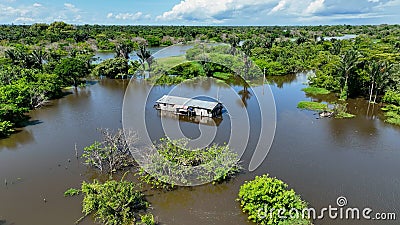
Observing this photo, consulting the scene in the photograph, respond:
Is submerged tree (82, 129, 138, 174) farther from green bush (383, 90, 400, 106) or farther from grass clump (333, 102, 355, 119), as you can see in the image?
green bush (383, 90, 400, 106)

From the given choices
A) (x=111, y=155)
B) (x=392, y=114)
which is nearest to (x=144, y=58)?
(x=111, y=155)

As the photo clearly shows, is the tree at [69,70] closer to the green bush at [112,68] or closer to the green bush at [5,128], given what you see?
the green bush at [112,68]

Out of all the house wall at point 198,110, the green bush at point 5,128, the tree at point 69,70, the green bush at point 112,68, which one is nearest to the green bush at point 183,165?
the house wall at point 198,110

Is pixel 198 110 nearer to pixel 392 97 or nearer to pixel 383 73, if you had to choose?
pixel 383 73

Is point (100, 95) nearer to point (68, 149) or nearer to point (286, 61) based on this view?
point (68, 149)

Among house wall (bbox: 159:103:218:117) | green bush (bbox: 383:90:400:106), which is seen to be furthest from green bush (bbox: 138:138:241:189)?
green bush (bbox: 383:90:400:106)

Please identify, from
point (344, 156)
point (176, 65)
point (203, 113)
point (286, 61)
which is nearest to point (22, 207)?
point (203, 113)
